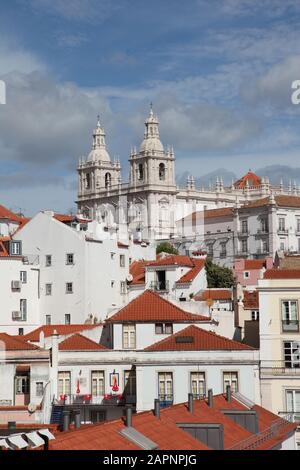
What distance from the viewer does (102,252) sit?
70.8 metres

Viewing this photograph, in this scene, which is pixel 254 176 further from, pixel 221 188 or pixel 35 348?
pixel 35 348

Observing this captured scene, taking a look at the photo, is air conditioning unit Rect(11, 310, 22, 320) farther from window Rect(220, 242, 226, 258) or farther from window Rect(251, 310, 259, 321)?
window Rect(220, 242, 226, 258)

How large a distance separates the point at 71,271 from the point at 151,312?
71.9 ft

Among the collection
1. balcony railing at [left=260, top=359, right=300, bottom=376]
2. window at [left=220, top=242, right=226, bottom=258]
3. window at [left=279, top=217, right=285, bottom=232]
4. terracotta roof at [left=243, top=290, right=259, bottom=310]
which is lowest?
balcony railing at [left=260, top=359, right=300, bottom=376]

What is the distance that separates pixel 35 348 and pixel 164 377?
7225 mm

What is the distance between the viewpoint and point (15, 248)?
6894 centimetres

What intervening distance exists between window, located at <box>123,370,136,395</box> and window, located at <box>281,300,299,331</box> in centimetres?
731

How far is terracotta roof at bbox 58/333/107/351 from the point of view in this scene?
46.9 metres

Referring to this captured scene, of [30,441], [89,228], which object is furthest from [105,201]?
[30,441]

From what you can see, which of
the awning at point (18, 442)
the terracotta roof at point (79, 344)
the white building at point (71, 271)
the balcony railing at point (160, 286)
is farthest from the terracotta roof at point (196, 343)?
the balcony railing at point (160, 286)

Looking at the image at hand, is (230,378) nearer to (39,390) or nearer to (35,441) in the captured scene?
(39,390)

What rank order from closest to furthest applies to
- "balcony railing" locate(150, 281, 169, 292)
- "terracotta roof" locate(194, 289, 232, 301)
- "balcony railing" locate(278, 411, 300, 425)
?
"balcony railing" locate(278, 411, 300, 425) < "terracotta roof" locate(194, 289, 232, 301) < "balcony railing" locate(150, 281, 169, 292)

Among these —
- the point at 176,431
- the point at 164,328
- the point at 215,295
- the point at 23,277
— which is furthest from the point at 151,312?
the point at 176,431

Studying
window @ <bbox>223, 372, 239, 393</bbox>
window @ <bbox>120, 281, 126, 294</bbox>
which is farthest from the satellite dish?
window @ <bbox>120, 281, 126, 294</bbox>
